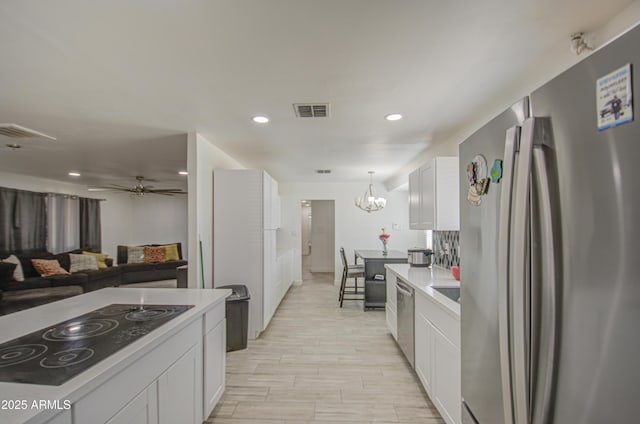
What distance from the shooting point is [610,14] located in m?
1.34

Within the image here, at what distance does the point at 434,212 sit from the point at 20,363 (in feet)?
10.0

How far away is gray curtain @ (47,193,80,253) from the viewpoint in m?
6.32

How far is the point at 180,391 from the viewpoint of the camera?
1.64m

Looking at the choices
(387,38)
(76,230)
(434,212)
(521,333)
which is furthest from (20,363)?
(76,230)

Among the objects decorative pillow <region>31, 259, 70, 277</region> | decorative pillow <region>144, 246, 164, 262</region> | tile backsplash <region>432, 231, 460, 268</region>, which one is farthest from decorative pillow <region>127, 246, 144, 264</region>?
tile backsplash <region>432, 231, 460, 268</region>

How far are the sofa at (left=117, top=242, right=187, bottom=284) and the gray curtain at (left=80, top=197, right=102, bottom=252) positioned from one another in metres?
0.54

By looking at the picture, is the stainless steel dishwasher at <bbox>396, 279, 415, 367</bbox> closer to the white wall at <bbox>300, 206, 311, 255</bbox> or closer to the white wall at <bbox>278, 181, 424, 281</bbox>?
the white wall at <bbox>278, 181, 424, 281</bbox>

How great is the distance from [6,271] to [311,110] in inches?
229

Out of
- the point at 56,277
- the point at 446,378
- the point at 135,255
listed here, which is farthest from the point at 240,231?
the point at 135,255

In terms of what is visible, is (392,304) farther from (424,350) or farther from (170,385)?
(170,385)

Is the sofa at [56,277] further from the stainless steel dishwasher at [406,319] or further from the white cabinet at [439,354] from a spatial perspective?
the white cabinet at [439,354]

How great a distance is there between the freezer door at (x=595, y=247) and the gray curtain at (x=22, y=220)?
25.8ft

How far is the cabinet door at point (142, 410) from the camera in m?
1.17

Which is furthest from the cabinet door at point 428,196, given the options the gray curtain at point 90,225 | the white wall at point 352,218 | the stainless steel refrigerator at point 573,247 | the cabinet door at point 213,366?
the gray curtain at point 90,225
